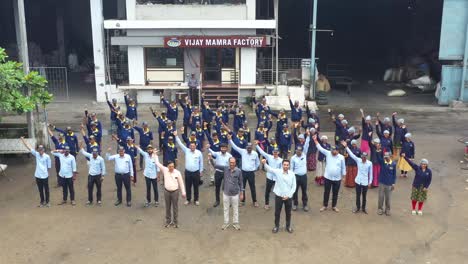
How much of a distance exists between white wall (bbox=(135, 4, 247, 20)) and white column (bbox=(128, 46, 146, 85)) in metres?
1.49

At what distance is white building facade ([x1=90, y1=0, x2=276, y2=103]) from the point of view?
22.0 meters

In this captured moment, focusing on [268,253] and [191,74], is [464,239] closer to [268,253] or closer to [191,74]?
[268,253]

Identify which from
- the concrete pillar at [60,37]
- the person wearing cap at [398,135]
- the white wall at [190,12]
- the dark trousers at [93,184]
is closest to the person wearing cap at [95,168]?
the dark trousers at [93,184]

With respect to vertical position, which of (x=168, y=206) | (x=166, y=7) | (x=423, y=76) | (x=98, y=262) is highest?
(x=166, y=7)

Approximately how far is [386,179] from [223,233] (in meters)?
3.67

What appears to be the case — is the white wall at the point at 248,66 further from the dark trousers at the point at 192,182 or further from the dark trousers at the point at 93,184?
the dark trousers at the point at 93,184

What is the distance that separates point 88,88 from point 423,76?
60.5 ft

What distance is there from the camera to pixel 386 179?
10438mm

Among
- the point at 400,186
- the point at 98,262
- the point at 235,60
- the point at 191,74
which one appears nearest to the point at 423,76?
the point at 235,60

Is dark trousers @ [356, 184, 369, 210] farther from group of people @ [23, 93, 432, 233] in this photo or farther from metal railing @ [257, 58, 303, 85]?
metal railing @ [257, 58, 303, 85]

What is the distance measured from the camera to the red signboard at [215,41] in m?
22.0

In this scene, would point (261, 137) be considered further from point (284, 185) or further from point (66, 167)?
point (66, 167)

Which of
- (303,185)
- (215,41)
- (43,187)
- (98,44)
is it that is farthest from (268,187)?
(98,44)

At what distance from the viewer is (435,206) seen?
11328mm
